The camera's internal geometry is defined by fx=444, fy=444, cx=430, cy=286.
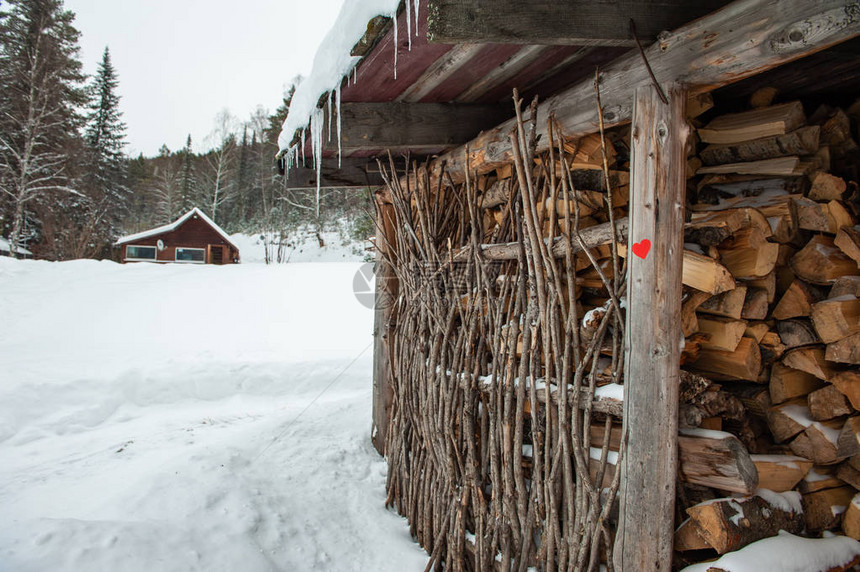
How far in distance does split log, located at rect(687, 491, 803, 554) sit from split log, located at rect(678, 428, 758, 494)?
8 centimetres

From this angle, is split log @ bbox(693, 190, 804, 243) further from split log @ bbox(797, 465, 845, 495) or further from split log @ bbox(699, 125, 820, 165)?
split log @ bbox(797, 465, 845, 495)

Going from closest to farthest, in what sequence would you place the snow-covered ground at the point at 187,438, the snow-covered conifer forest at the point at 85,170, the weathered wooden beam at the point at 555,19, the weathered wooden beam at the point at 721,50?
the weathered wooden beam at the point at 721,50, the weathered wooden beam at the point at 555,19, the snow-covered ground at the point at 187,438, the snow-covered conifer forest at the point at 85,170

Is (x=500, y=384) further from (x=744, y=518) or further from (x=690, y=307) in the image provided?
(x=744, y=518)

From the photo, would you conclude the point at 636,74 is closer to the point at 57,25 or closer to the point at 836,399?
the point at 836,399

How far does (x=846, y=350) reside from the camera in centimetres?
171

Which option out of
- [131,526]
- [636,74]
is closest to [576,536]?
[636,74]

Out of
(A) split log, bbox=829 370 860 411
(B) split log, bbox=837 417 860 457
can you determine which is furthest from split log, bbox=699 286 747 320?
(B) split log, bbox=837 417 860 457

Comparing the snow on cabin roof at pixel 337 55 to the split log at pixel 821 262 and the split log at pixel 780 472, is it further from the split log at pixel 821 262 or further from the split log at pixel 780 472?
the split log at pixel 780 472

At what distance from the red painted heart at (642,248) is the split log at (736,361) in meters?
0.63

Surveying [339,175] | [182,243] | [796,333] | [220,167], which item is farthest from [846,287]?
[220,167]

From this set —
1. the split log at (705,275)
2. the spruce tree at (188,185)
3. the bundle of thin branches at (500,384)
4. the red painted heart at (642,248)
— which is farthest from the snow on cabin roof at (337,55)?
the spruce tree at (188,185)

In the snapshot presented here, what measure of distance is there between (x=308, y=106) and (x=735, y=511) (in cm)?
283

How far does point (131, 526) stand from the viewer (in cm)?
269

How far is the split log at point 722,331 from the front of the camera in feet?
→ 5.89
